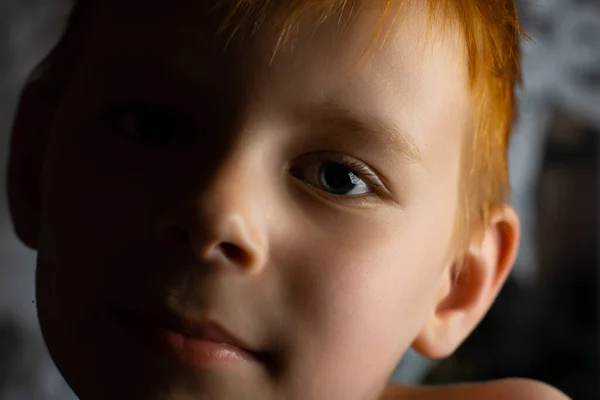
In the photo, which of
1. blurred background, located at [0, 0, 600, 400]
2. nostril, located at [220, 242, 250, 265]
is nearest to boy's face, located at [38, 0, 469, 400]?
nostril, located at [220, 242, 250, 265]

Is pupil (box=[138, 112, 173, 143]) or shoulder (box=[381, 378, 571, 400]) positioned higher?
pupil (box=[138, 112, 173, 143])

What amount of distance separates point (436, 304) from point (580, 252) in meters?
0.99

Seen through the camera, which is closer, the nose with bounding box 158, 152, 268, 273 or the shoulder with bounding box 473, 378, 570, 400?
the nose with bounding box 158, 152, 268, 273

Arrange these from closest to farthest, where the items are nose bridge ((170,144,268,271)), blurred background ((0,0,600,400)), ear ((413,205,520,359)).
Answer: nose bridge ((170,144,268,271)), ear ((413,205,520,359)), blurred background ((0,0,600,400))

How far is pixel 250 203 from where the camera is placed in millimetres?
498

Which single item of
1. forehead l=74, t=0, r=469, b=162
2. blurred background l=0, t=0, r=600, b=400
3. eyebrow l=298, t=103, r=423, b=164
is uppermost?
forehead l=74, t=0, r=469, b=162

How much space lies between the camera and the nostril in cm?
49

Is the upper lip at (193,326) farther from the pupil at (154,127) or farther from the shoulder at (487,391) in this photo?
the shoulder at (487,391)

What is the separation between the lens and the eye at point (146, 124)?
0.54 meters

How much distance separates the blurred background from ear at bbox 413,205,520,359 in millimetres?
293

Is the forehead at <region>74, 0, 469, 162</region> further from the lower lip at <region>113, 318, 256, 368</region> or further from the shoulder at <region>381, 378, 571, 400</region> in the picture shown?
the shoulder at <region>381, 378, 571, 400</region>

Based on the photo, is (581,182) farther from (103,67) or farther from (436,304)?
(103,67)

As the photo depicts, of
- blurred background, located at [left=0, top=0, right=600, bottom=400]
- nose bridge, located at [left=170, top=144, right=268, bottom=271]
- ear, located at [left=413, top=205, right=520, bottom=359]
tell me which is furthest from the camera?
blurred background, located at [left=0, top=0, right=600, bottom=400]

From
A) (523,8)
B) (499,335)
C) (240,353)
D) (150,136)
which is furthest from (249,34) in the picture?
(499,335)
